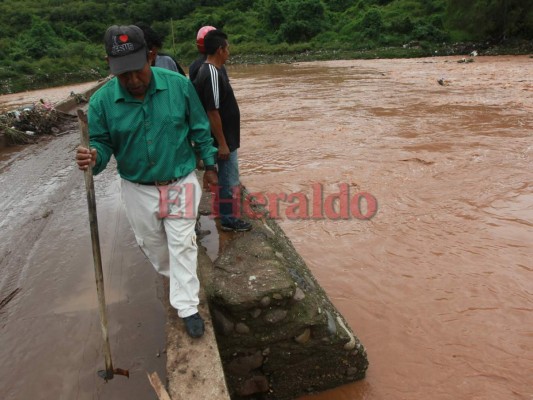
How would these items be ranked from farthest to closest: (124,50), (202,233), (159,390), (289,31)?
(289,31) < (202,233) < (124,50) < (159,390)

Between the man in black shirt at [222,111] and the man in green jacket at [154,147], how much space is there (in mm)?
625

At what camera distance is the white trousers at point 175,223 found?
8.06 ft

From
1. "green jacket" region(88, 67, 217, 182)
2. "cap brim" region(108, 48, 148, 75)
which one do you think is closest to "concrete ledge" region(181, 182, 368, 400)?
"green jacket" region(88, 67, 217, 182)

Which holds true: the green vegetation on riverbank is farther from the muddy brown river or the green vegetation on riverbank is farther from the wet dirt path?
the wet dirt path

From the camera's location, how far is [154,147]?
2.39 metres

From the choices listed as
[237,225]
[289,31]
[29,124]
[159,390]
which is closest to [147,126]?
[159,390]

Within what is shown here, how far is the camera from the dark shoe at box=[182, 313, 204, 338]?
245cm

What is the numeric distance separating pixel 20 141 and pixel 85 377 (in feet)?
29.8

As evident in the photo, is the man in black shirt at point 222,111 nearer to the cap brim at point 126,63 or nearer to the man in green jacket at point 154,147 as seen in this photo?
the man in green jacket at point 154,147

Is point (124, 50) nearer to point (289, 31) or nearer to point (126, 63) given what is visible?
point (126, 63)

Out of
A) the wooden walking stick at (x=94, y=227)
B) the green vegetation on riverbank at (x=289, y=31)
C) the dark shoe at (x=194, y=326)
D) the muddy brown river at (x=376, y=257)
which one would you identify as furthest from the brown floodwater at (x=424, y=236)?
the green vegetation on riverbank at (x=289, y=31)

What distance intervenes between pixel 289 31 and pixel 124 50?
152ft

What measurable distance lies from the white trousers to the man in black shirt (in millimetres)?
804

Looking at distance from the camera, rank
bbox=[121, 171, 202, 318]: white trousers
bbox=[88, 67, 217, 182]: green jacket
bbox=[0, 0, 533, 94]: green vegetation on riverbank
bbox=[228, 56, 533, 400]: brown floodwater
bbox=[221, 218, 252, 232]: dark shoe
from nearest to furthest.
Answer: bbox=[88, 67, 217, 182]: green jacket < bbox=[121, 171, 202, 318]: white trousers < bbox=[228, 56, 533, 400]: brown floodwater < bbox=[221, 218, 252, 232]: dark shoe < bbox=[0, 0, 533, 94]: green vegetation on riverbank
